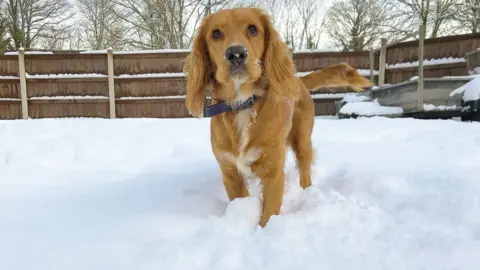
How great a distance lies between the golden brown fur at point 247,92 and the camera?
1.56m

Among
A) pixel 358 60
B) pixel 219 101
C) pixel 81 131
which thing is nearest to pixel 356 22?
pixel 358 60

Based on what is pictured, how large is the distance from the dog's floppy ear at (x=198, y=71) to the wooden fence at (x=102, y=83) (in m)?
8.13

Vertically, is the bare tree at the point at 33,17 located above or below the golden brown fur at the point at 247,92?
above

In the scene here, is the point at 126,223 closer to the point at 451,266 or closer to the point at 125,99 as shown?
the point at 451,266

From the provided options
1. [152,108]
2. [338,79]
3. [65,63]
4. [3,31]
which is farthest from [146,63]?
[3,31]

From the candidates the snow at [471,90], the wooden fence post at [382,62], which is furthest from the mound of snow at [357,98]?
the snow at [471,90]

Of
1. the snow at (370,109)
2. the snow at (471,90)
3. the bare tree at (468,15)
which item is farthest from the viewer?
the bare tree at (468,15)

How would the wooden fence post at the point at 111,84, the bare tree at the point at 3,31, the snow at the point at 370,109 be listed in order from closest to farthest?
the snow at the point at 370,109, the wooden fence post at the point at 111,84, the bare tree at the point at 3,31

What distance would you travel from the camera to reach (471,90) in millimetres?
5234

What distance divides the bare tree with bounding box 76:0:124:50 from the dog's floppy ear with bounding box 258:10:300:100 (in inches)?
675

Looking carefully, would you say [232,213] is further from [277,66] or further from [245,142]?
[277,66]

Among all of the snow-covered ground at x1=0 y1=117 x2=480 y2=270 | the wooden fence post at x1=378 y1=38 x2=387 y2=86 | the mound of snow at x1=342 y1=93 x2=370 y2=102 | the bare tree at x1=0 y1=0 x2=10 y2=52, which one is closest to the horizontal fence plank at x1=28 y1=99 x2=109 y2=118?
the bare tree at x1=0 y1=0 x2=10 y2=52

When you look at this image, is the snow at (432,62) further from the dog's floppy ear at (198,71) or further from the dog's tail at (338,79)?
the dog's floppy ear at (198,71)

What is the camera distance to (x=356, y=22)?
2019cm
